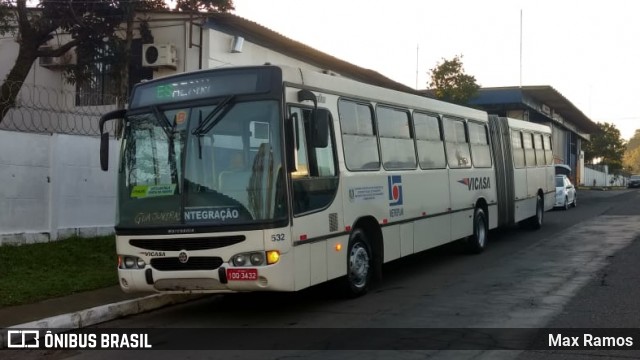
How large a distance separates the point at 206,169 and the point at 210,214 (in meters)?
0.53

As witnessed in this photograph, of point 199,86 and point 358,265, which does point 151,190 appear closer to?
point 199,86

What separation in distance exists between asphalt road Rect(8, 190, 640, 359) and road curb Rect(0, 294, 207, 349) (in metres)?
0.17

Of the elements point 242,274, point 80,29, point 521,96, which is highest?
point 521,96

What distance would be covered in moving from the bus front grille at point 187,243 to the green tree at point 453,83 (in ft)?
75.3

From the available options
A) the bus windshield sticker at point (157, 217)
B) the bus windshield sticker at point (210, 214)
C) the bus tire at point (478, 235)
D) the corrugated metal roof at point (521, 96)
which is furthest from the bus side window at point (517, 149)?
the corrugated metal roof at point (521, 96)

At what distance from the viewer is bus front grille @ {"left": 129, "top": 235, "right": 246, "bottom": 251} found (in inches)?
279

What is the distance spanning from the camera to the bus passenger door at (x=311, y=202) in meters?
7.39

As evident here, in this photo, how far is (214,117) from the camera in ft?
24.3

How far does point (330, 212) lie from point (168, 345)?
2596 millimetres

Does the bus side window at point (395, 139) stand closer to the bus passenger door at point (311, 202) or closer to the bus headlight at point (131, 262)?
the bus passenger door at point (311, 202)

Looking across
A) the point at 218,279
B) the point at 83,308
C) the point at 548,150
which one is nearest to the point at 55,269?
the point at 83,308


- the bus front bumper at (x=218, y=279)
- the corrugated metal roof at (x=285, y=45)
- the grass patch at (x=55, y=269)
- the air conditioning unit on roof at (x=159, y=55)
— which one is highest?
the corrugated metal roof at (x=285, y=45)

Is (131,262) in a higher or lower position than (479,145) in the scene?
lower

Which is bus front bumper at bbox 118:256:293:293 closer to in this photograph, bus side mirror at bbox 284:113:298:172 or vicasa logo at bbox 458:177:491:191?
bus side mirror at bbox 284:113:298:172
